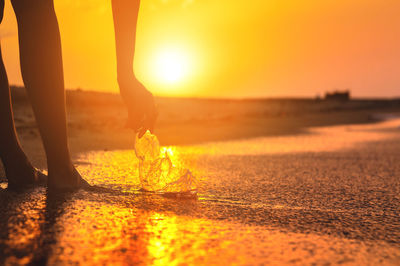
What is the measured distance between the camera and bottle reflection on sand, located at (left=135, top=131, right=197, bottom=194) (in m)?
1.92

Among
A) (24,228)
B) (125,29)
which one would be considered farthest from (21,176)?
(125,29)

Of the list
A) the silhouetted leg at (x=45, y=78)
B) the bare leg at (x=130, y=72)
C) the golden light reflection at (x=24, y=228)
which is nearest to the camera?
the golden light reflection at (x=24, y=228)

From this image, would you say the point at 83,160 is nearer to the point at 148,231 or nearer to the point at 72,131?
the point at 148,231

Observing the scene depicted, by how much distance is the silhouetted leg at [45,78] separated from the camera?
6.05 ft

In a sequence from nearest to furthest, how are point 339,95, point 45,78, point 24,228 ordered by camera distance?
point 24,228, point 45,78, point 339,95

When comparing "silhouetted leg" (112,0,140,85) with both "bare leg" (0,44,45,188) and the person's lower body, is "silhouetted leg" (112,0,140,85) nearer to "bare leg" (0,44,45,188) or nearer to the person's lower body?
the person's lower body

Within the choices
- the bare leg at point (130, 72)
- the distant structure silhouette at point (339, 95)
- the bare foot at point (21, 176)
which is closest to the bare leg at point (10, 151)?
the bare foot at point (21, 176)

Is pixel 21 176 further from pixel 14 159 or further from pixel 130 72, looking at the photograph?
pixel 130 72

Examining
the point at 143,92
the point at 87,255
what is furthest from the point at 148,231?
the point at 143,92

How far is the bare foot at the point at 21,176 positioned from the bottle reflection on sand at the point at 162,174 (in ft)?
1.63

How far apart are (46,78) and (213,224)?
39.3 inches

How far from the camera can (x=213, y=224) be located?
1.49 m

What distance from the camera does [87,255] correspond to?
1152mm

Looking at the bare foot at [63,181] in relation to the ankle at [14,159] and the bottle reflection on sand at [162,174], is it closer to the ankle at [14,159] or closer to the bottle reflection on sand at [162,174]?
the ankle at [14,159]
